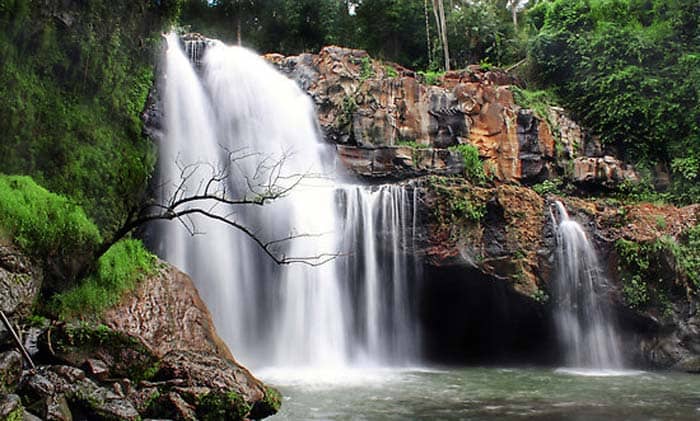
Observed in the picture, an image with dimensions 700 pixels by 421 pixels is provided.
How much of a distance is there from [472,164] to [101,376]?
14.4m

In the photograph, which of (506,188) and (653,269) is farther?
(506,188)

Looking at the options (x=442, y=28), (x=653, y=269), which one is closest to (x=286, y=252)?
(x=653, y=269)

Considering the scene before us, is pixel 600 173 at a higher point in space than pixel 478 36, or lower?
lower

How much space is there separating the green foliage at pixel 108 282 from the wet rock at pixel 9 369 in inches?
85.1

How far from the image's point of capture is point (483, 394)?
1152cm

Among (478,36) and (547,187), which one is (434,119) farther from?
(478,36)

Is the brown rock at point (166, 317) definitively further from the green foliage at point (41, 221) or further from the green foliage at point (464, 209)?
the green foliage at point (464, 209)

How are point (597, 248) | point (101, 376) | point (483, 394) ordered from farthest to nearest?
1. point (597, 248)
2. point (483, 394)
3. point (101, 376)

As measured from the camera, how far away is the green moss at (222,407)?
7.37 meters

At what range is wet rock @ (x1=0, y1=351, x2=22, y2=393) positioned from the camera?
6.55m

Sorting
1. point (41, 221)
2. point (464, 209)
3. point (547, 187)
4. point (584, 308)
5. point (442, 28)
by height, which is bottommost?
point (584, 308)

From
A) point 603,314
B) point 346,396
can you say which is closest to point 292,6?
point 603,314

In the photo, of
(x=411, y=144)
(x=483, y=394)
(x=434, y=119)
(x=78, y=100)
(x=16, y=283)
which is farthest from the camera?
(x=434, y=119)

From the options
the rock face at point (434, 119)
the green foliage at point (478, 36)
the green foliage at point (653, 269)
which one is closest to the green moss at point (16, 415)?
the rock face at point (434, 119)
